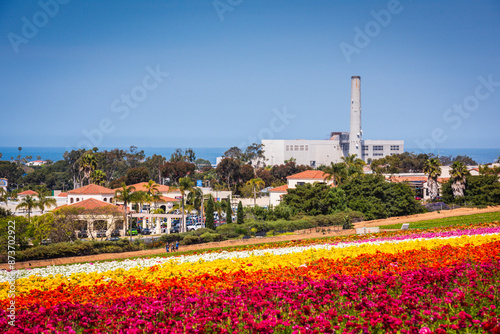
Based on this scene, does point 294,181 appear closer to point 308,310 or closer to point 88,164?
point 88,164

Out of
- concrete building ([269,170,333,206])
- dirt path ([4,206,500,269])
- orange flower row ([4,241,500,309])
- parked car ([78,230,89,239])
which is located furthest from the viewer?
concrete building ([269,170,333,206])

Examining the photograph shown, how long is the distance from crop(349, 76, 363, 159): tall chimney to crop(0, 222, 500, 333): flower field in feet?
493

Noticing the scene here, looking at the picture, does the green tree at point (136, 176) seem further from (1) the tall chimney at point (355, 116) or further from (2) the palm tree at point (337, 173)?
(1) the tall chimney at point (355, 116)

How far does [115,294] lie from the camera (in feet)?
41.6

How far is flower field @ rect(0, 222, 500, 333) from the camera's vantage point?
9141mm

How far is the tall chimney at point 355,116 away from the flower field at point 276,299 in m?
150

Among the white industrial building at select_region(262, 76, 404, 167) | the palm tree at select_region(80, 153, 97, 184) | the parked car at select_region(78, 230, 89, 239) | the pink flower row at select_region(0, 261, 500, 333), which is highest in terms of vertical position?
the white industrial building at select_region(262, 76, 404, 167)

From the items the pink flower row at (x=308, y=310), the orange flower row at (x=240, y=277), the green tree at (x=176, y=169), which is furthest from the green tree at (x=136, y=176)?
the pink flower row at (x=308, y=310)

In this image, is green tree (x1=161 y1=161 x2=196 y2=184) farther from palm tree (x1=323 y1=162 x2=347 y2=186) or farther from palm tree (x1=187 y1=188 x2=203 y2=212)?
palm tree (x1=323 y1=162 x2=347 y2=186)

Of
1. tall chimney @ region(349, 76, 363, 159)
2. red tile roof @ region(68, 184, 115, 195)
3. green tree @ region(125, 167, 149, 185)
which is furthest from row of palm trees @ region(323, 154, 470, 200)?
tall chimney @ region(349, 76, 363, 159)

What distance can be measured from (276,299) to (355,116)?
158 metres

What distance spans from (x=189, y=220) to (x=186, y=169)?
33.8 m

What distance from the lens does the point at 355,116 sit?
6412 inches

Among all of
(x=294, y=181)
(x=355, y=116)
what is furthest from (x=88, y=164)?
(x=355, y=116)
